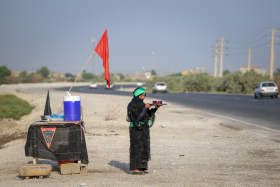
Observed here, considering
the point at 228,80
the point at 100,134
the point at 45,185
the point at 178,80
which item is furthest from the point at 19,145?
the point at 178,80

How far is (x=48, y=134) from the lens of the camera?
641 cm

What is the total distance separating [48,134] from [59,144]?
0.28 metres

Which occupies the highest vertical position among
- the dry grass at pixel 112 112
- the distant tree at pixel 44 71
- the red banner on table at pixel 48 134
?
the distant tree at pixel 44 71

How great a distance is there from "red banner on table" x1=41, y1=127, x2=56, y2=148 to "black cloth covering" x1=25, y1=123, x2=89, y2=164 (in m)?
0.04

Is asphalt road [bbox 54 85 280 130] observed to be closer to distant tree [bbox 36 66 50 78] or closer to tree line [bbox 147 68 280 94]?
tree line [bbox 147 68 280 94]

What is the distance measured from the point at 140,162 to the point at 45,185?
169cm

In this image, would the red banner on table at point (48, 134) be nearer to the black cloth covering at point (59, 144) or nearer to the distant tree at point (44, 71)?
the black cloth covering at point (59, 144)

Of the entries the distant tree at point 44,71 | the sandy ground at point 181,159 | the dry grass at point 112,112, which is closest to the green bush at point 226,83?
the dry grass at point 112,112

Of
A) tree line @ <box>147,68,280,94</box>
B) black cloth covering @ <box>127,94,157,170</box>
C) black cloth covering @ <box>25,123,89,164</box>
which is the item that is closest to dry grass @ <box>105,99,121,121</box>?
black cloth covering @ <box>25,123,89,164</box>

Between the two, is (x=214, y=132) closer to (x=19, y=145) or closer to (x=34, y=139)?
(x=19, y=145)

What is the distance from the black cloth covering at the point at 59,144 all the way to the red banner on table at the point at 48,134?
42 mm

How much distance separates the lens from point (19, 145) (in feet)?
32.1

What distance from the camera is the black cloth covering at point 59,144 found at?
6410mm

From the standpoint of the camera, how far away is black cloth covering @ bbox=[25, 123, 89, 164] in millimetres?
6410
